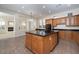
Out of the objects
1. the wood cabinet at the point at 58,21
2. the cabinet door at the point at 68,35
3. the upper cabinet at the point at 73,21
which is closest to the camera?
the wood cabinet at the point at 58,21

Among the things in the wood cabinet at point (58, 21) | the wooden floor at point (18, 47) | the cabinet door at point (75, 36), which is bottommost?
the wooden floor at point (18, 47)

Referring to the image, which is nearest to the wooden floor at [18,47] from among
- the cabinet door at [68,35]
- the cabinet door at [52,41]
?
the cabinet door at [68,35]

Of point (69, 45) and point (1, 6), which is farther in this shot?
point (69, 45)

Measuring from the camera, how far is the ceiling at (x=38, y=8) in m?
2.27

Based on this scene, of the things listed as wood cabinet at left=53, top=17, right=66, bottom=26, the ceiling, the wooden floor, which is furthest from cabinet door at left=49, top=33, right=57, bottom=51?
the ceiling

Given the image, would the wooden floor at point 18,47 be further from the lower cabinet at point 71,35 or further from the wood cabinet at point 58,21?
the wood cabinet at point 58,21

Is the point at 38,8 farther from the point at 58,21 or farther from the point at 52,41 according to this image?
the point at 52,41
